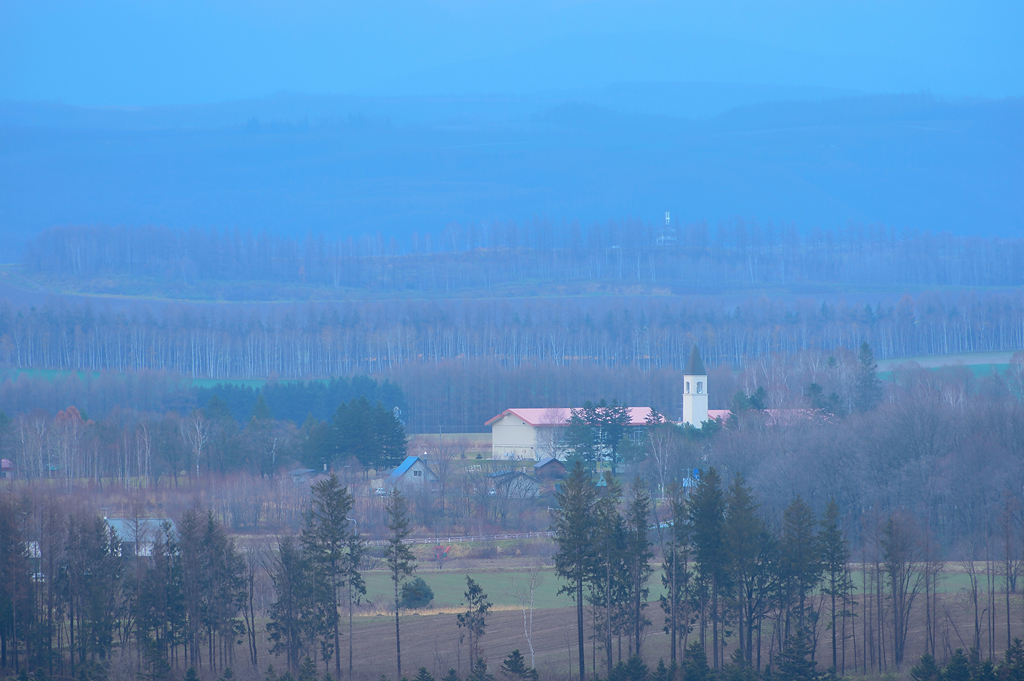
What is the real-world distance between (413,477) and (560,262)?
107546mm

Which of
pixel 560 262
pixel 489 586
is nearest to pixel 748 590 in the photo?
pixel 489 586

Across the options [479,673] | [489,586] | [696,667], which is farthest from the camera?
[489,586]

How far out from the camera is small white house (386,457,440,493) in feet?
193

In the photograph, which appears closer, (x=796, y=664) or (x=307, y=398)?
(x=796, y=664)

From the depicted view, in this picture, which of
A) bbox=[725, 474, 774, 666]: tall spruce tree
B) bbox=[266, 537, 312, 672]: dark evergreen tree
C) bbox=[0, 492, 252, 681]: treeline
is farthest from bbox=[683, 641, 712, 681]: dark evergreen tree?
bbox=[0, 492, 252, 681]: treeline

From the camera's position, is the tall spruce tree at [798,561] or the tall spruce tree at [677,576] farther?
the tall spruce tree at [677,576]

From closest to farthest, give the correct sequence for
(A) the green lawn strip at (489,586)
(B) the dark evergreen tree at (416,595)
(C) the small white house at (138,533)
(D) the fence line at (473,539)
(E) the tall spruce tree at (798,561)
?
1. (E) the tall spruce tree at (798,561)
2. (C) the small white house at (138,533)
3. (B) the dark evergreen tree at (416,595)
4. (A) the green lawn strip at (489,586)
5. (D) the fence line at (473,539)

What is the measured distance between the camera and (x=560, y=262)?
548ft

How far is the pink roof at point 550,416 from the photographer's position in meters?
70.9

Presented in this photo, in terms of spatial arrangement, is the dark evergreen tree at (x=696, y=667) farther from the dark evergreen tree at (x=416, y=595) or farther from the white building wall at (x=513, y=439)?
the white building wall at (x=513, y=439)

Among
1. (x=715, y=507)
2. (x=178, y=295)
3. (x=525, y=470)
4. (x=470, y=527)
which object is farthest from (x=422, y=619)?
(x=178, y=295)

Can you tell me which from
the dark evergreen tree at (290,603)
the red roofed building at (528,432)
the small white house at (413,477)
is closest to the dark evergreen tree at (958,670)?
the dark evergreen tree at (290,603)

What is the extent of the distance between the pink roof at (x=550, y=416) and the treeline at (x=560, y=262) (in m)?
82.3

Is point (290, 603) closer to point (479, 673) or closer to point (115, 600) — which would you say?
point (115, 600)
